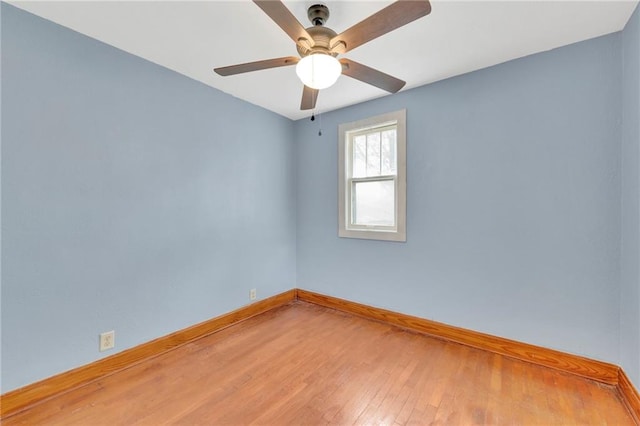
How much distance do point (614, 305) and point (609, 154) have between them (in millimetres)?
1051

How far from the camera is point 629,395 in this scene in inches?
65.2

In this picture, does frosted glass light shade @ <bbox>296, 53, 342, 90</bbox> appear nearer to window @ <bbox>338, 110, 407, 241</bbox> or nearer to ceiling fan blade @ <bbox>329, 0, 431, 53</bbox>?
ceiling fan blade @ <bbox>329, 0, 431, 53</bbox>

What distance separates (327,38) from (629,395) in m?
2.81

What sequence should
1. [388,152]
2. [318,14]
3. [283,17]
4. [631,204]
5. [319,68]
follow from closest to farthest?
[283,17] < [319,68] < [318,14] < [631,204] < [388,152]

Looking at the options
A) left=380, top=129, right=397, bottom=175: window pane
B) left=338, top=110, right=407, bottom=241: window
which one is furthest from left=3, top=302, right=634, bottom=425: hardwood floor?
left=380, top=129, right=397, bottom=175: window pane

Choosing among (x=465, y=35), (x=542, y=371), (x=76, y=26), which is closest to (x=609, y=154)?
(x=465, y=35)

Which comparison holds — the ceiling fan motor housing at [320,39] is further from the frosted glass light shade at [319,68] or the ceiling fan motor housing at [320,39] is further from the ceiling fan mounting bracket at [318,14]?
the ceiling fan mounting bracket at [318,14]

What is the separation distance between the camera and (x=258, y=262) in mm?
3203

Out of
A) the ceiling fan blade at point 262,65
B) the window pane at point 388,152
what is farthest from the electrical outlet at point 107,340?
the window pane at point 388,152

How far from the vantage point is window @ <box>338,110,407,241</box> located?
2824 millimetres

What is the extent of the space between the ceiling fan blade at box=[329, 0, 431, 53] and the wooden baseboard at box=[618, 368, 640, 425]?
2467mm

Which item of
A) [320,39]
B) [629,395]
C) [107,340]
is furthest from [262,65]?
[629,395]

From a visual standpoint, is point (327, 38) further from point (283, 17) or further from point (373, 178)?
point (373, 178)

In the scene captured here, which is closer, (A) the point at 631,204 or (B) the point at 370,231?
(A) the point at 631,204
